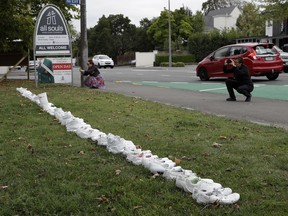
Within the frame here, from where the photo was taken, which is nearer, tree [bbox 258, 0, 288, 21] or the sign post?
the sign post

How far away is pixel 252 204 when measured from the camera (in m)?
3.84

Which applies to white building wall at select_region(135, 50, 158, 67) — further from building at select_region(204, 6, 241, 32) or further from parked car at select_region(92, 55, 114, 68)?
building at select_region(204, 6, 241, 32)

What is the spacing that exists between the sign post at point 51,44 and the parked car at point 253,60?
6373 millimetres

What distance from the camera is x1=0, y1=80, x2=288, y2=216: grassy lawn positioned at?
3846 mm

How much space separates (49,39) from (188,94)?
212 inches

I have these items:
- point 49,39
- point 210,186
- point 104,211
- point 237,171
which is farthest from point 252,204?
point 49,39

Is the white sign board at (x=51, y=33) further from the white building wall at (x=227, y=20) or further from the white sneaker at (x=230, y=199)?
the white building wall at (x=227, y=20)

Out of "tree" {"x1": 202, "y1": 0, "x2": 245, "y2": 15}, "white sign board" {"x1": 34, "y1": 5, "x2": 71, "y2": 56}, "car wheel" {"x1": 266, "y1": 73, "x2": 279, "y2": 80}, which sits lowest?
"car wheel" {"x1": 266, "y1": 73, "x2": 279, "y2": 80}

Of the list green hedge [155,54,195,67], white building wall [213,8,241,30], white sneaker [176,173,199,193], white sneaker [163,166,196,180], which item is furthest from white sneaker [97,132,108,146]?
white building wall [213,8,241,30]

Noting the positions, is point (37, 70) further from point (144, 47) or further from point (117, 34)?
point (117, 34)

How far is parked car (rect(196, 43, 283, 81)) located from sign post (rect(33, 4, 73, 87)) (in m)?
6.37

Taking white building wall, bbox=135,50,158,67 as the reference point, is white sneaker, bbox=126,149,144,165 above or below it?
below

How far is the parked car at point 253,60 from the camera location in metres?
17.9

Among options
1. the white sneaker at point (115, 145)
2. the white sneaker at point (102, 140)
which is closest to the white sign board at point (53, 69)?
the white sneaker at point (102, 140)
